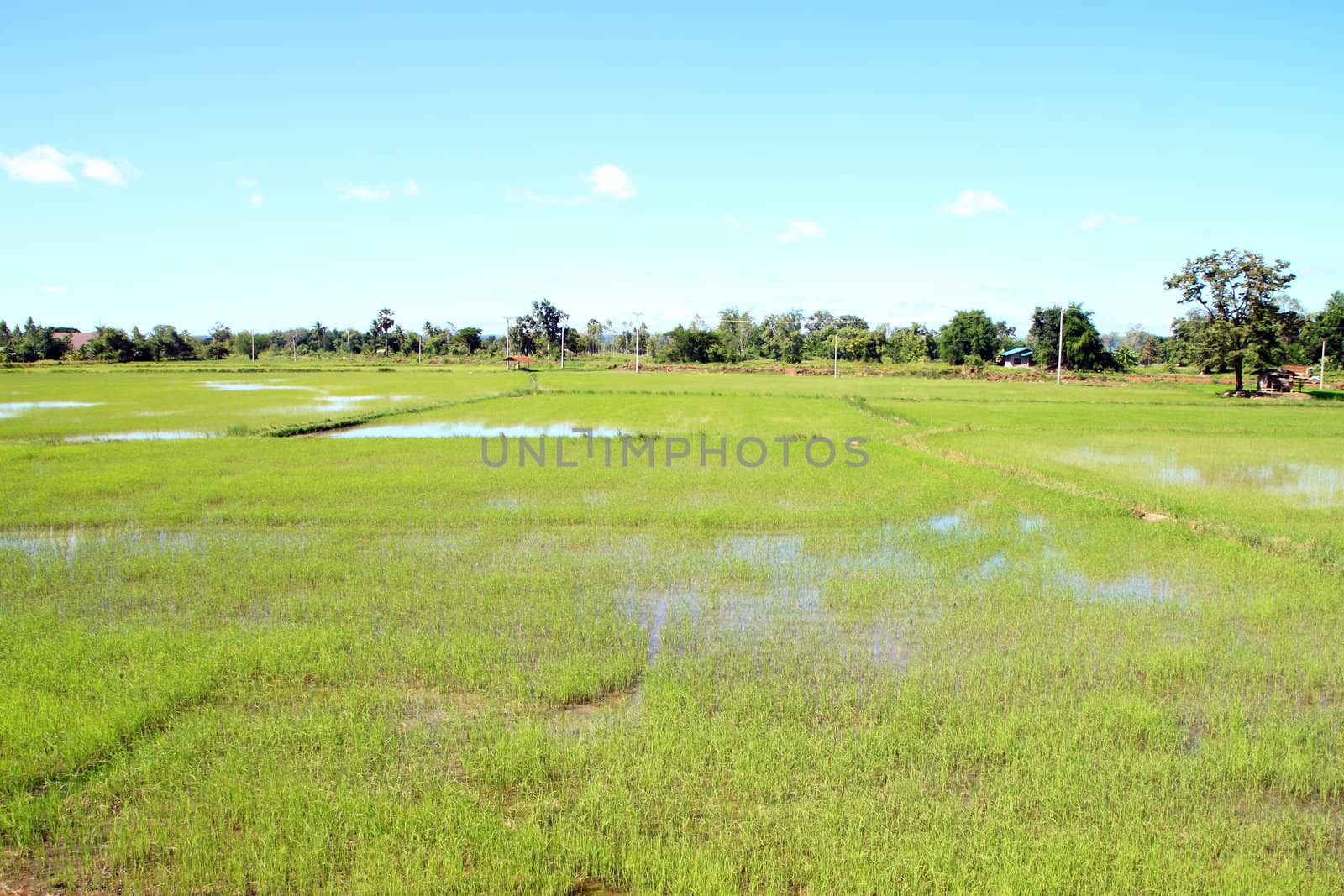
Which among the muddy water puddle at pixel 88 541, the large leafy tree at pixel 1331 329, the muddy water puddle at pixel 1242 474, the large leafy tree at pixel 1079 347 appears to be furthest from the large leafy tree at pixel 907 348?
the muddy water puddle at pixel 88 541

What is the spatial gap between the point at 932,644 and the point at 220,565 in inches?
227

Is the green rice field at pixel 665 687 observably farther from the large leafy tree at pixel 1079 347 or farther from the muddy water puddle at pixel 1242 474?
the large leafy tree at pixel 1079 347

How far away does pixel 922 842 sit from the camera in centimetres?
319

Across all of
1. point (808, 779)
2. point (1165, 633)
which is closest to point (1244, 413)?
point (1165, 633)

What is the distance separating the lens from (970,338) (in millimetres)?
62469

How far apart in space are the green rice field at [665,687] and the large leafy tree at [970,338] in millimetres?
53239

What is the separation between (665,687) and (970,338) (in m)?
62.7

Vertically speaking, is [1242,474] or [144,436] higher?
[144,436]

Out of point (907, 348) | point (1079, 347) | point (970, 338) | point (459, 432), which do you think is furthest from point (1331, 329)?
point (459, 432)

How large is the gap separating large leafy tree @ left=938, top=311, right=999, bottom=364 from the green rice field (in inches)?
2096

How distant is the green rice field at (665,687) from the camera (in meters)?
3.16

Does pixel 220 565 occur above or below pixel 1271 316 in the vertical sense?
below

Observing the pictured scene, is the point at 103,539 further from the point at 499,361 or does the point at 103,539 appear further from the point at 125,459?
the point at 499,361

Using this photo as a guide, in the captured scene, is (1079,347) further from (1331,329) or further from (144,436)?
(144,436)
